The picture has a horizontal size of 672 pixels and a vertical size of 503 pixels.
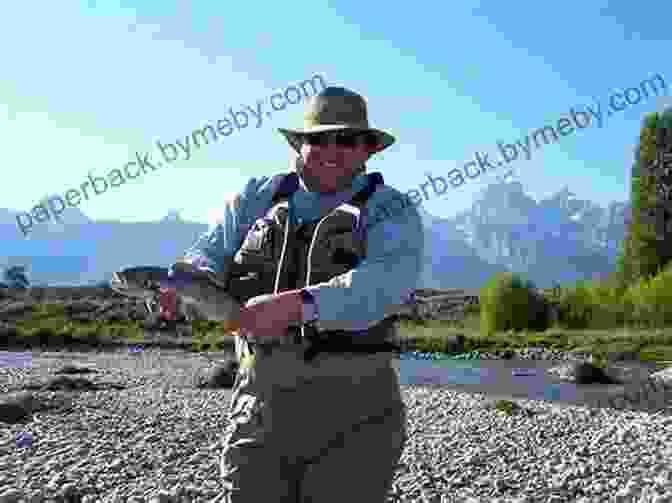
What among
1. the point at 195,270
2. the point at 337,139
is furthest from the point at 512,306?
the point at 195,270

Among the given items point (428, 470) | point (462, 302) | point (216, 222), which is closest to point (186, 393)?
point (428, 470)

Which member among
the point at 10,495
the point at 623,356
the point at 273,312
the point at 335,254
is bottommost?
the point at 623,356

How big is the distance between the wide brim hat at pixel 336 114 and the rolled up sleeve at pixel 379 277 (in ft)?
1.07

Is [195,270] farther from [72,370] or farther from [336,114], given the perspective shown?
[72,370]

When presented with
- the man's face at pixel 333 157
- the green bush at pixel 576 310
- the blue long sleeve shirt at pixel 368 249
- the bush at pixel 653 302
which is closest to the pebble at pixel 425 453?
the blue long sleeve shirt at pixel 368 249

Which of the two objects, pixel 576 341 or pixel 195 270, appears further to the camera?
pixel 576 341

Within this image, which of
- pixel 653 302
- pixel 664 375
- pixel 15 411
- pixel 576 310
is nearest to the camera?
pixel 15 411

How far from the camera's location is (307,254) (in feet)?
11.1

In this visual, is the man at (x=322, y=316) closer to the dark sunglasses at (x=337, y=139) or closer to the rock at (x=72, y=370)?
the dark sunglasses at (x=337, y=139)

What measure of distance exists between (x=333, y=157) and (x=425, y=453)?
35.4 feet

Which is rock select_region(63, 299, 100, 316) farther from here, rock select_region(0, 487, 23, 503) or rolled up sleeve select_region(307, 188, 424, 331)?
rolled up sleeve select_region(307, 188, 424, 331)

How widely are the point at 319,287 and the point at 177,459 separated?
33.7ft

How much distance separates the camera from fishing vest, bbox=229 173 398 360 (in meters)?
3.25

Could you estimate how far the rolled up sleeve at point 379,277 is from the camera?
2.89m
